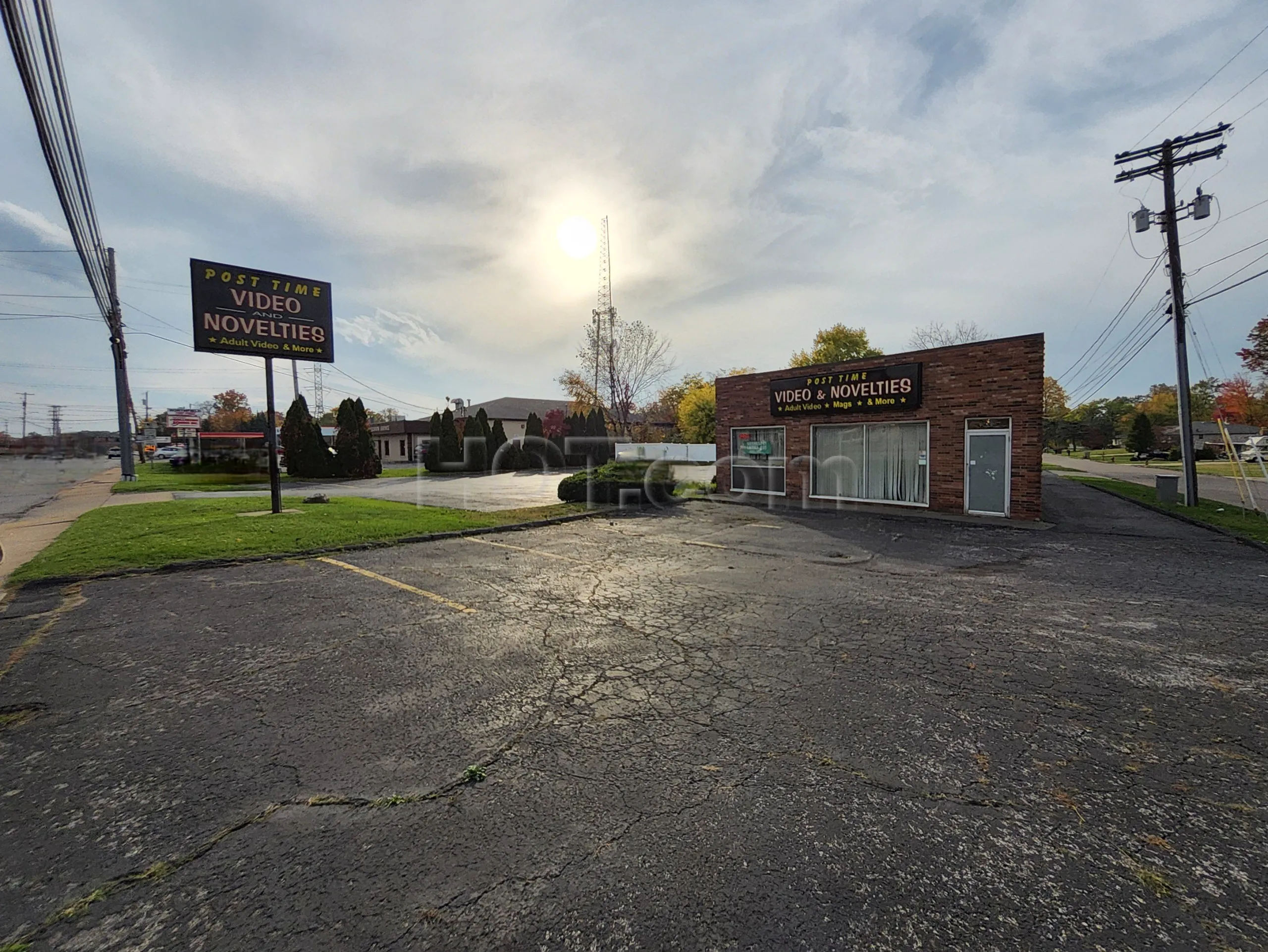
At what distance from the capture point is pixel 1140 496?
1661 centimetres

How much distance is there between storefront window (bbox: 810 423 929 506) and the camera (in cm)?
1368

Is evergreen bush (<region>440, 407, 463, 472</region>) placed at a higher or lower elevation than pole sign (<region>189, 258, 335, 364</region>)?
lower

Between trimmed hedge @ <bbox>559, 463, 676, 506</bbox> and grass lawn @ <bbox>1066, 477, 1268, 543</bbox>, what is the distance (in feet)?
40.1

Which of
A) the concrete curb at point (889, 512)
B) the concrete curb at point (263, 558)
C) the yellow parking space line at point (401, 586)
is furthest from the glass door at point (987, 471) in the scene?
the yellow parking space line at point (401, 586)

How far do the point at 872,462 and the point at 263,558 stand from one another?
14.1 m

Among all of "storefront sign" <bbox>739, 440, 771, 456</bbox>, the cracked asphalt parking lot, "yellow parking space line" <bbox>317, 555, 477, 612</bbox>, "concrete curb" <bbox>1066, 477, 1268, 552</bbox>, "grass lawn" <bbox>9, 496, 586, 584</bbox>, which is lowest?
the cracked asphalt parking lot

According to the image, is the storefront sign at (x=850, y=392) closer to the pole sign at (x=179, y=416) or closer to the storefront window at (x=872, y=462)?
the storefront window at (x=872, y=462)

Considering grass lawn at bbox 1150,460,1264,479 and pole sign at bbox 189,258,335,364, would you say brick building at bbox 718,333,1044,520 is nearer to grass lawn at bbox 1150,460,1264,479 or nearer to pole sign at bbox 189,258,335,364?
pole sign at bbox 189,258,335,364

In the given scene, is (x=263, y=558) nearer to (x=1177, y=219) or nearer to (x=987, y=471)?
(x=987, y=471)

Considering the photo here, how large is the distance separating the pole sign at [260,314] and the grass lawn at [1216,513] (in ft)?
64.5

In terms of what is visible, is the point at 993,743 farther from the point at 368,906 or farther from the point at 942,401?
the point at 942,401

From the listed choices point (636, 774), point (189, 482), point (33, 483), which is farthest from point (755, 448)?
point (33, 483)

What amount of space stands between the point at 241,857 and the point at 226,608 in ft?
15.2

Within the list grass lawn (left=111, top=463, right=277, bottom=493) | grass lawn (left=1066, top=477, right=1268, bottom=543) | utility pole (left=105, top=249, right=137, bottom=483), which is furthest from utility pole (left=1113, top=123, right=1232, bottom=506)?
utility pole (left=105, top=249, right=137, bottom=483)
